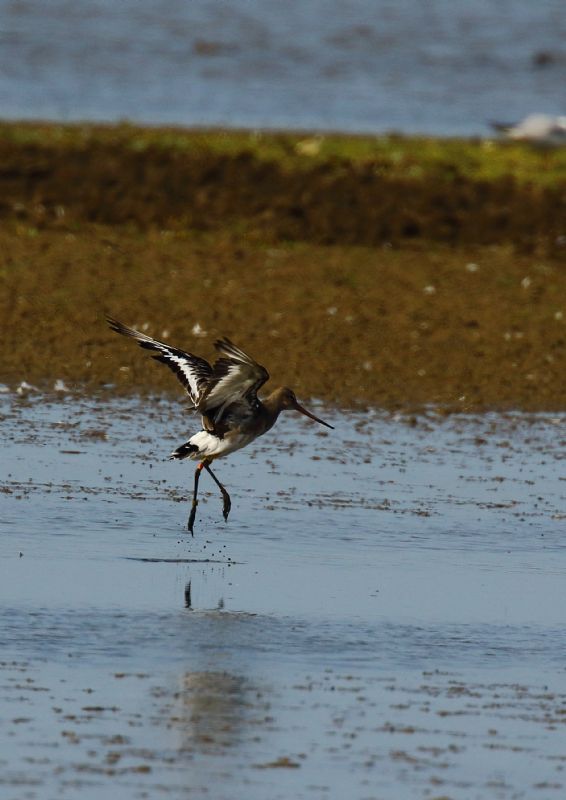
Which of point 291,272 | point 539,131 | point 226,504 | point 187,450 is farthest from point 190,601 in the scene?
point 539,131

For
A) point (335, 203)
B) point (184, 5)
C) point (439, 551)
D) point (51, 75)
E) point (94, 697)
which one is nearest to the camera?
point (94, 697)

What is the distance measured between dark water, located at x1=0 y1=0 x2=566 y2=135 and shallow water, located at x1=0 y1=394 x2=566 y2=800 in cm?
1288

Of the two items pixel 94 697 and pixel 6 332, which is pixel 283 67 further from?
pixel 94 697

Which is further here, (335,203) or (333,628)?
(335,203)

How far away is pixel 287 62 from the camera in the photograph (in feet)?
100

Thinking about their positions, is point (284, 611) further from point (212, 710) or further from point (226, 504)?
point (226, 504)

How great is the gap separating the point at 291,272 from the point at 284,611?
8.59 meters

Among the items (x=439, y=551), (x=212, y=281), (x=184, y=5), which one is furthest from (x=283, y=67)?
(x=439, y=551)

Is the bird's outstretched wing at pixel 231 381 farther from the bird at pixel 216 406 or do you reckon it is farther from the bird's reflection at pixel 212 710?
the bird's reflection at pixel 212 710

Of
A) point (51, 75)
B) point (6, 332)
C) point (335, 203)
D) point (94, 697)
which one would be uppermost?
point (51, 75)

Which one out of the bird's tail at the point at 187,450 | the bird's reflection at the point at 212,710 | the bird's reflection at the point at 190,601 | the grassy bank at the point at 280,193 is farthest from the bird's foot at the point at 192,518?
the grassy bank at the point at 280,193

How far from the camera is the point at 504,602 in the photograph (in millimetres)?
8289

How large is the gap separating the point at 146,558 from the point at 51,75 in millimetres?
20849

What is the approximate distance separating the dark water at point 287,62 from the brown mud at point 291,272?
535 centimetres
